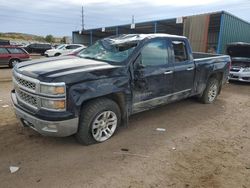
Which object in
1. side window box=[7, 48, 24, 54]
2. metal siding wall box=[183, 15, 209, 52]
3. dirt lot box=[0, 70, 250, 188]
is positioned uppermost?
metal siding wall box=[183, 15, 209, 52]

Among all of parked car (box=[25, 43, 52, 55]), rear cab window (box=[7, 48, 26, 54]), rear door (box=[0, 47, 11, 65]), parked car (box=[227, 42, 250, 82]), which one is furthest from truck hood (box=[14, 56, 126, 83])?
parked car (box=[25, 43, 52, 55])

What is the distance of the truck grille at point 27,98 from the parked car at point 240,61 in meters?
10.1

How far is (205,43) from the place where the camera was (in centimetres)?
1786

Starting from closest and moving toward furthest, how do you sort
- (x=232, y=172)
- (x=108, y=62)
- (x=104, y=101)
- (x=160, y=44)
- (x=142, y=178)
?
(x=142, y=178) → (x=232, y=172) → (x=104, y=101) → (x=108, y=62) → (x=160, y=44)

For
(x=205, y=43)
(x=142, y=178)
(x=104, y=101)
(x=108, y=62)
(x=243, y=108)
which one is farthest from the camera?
(x=205, y=43)

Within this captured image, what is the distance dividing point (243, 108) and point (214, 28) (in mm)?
19209

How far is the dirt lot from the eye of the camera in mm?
3211

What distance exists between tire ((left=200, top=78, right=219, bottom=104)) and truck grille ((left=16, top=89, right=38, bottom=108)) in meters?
4.84

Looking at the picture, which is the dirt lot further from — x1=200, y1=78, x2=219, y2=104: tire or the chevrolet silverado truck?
x1=200, y1=78, x2=219, y2=104: tire

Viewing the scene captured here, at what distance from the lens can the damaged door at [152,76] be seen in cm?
456

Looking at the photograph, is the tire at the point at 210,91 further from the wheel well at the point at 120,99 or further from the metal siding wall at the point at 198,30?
the metal siding wall at the point at 198,30

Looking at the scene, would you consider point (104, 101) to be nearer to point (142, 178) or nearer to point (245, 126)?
point (142, 178)

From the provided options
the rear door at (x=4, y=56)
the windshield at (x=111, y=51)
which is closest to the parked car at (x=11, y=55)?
the rear door at (x=4, y=56)

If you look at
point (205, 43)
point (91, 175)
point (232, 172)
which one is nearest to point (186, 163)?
point (232, 172)
